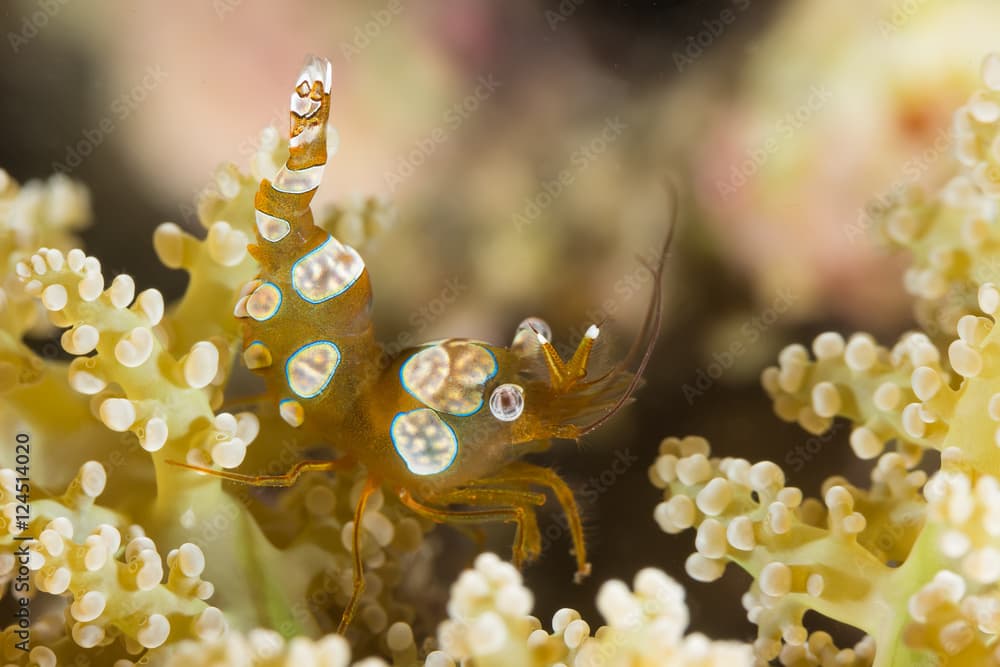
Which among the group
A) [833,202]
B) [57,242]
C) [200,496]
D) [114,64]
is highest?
[833,202]

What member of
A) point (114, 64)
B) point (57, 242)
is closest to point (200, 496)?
point (57, 242)

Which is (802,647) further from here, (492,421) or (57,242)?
(57,242)

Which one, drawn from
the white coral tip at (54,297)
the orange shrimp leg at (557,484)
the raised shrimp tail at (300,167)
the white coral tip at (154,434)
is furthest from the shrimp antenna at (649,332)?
the white coral tip at (54,297)

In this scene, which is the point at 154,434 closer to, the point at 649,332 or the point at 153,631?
the point at 153,631

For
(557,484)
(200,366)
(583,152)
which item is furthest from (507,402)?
(583,152)

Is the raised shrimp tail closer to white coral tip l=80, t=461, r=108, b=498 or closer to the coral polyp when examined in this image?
white coral tip l=80, t=461, r=108, b=498

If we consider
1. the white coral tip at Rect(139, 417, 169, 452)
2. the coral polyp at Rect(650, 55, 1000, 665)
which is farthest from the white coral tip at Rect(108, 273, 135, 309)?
→ the coral polyp at Rect(650, 55, 1000, 665)
